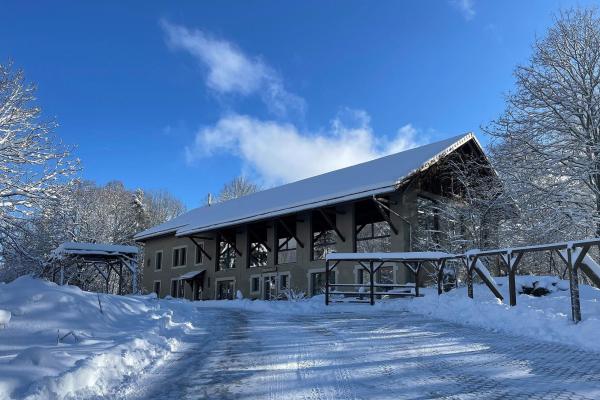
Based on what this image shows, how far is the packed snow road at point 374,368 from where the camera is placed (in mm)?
5168

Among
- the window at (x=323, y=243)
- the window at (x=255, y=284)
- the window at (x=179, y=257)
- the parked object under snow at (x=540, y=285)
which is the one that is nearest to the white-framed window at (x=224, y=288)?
the window at (x=255, y=284)

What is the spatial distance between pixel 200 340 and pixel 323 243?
19.9 meters

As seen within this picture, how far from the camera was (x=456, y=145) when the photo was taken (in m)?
25.2

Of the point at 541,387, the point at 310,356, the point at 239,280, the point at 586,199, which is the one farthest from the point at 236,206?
the point at 541,387

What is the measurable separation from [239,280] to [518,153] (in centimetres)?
1899

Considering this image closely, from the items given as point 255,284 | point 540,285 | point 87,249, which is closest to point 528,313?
point 540,285

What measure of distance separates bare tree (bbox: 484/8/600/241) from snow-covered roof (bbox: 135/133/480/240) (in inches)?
166

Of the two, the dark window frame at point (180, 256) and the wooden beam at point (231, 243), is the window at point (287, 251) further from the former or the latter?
the dark window frame at point (180, 256)

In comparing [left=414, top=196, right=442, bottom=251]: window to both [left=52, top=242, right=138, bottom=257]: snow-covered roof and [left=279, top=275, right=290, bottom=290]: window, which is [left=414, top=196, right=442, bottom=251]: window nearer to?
[left=279, top=275, right=290, bottom=290]: window

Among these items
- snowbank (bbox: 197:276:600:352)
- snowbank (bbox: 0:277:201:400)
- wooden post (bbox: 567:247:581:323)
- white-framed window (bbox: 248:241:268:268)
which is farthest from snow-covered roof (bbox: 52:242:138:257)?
wooden post (bbox: 567:247:581:323)

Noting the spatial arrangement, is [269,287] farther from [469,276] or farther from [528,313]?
[528,313]

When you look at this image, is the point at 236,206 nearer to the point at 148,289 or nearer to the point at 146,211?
the point at 148,289

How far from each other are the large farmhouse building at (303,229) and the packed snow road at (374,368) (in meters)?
12.9

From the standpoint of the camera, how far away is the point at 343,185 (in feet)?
Answer: 85.9
